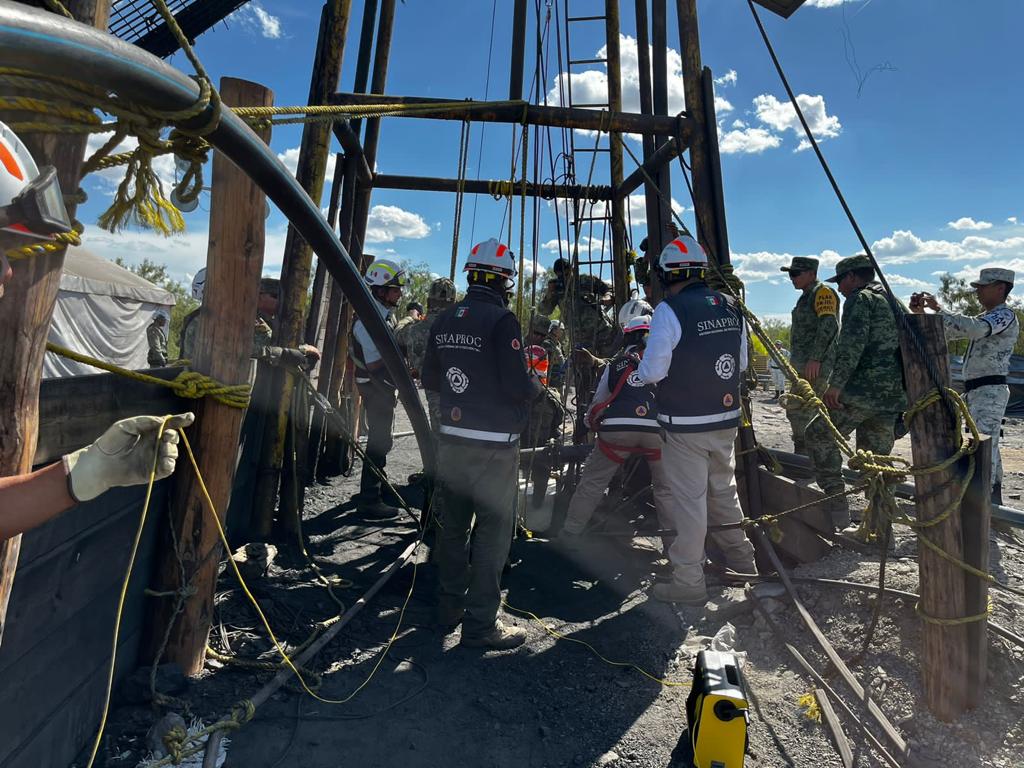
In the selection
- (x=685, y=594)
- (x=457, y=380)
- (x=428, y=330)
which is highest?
(x=428, y=330)

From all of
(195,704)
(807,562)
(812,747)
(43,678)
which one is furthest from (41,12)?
(807,562)

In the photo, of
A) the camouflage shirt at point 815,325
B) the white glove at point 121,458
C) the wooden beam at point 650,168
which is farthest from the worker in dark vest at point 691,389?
the white glove at point 121,458

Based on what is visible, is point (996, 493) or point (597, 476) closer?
point (597, 476)

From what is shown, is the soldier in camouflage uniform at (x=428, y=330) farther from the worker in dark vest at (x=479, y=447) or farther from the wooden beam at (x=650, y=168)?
the wooden beam at (x=650, y=168)

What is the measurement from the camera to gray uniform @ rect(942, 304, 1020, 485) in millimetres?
5273

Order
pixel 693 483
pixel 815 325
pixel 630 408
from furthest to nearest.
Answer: pixel 815 325 → pixel 630 408 → pixel 693 483

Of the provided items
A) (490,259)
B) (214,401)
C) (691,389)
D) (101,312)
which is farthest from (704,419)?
(101,312)

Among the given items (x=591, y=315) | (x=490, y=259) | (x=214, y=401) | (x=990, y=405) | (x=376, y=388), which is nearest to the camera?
(x=214, y=401)

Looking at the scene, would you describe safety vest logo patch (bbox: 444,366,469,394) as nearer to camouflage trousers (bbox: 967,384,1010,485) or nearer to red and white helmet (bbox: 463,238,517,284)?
red and white helmet (bbox: 463,238,517,284)

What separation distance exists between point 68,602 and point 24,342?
3.32ft

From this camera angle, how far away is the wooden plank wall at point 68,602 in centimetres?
186

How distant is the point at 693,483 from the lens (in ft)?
13.5

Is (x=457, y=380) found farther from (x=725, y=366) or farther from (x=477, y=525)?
(x=725, y=366)

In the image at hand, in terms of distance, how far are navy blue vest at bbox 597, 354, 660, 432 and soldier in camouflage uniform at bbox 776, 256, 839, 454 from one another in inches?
56.9
